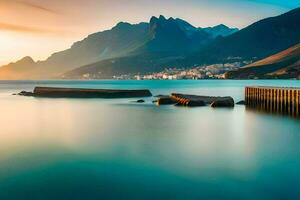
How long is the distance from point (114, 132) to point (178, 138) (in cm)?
706

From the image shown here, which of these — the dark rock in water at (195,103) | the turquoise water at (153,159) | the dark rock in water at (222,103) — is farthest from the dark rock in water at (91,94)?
the turquoise water at (153,159)

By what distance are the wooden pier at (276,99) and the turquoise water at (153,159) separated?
7.30 meters

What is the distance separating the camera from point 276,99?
198ft

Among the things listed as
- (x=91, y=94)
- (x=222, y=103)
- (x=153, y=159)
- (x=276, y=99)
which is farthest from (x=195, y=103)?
(x=153, y=159)

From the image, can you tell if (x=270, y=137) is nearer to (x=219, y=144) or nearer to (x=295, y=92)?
(x=219, y=144)

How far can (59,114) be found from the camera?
57344 millimetres

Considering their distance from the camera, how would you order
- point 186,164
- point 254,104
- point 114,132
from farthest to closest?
point 254,104 → point 114,132 → point 186,164

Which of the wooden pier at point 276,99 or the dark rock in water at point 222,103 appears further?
the dark rock in water at point 222,103

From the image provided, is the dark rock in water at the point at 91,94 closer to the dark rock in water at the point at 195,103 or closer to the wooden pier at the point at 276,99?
the wooden pier at the point at 276,99

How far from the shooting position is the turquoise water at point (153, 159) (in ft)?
64.1

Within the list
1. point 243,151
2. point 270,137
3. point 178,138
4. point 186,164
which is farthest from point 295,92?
point 186,164

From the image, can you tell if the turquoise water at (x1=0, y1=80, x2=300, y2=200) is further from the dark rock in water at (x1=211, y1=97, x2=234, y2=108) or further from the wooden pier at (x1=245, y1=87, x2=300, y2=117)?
the dark rock in water at (x1=211, y1=97, x2=234, y2=108)

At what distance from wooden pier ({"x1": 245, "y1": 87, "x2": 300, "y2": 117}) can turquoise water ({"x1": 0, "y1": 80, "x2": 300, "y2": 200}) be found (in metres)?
7.30

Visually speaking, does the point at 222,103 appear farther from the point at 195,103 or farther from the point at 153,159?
the point at 153,159
